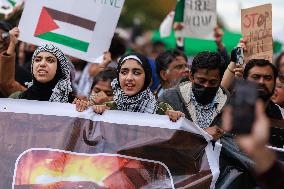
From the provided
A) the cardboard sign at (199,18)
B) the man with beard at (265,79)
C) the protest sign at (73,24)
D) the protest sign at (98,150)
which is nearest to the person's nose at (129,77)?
the protest sign at (98,150)

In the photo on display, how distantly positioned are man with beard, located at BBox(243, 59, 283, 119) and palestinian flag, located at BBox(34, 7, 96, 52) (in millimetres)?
1630

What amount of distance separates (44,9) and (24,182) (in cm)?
231

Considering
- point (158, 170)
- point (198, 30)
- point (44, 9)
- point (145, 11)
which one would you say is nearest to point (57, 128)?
point (158, 170)

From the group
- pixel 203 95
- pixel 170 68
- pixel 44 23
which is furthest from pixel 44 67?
pixel 170 68

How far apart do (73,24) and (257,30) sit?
1.57 m

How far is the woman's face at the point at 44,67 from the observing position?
217 inches

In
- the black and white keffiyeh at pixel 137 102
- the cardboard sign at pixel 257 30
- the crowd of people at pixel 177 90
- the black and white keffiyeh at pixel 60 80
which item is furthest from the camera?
the cardboard sign at pixel 257 30

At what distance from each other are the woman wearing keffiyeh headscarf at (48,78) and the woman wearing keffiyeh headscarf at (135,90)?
1.18 ft

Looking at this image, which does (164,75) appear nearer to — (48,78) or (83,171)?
(48,78)

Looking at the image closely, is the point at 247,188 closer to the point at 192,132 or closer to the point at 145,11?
the point at 192,132

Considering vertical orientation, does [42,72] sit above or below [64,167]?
above

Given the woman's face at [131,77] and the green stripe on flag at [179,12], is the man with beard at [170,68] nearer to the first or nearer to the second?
the green stripe on flag at [179,12]

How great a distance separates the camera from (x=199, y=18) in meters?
8.34

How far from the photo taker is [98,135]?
5.16 metres
